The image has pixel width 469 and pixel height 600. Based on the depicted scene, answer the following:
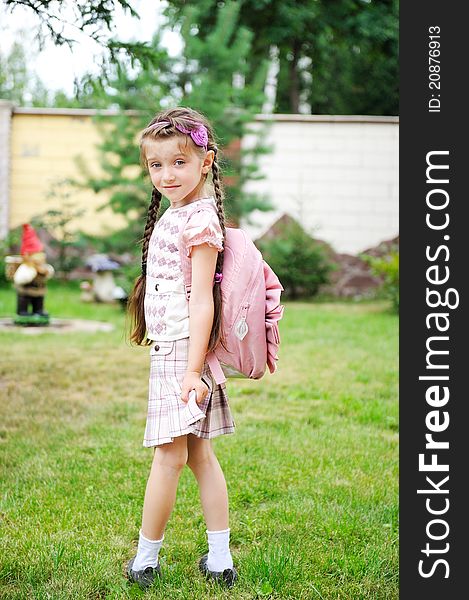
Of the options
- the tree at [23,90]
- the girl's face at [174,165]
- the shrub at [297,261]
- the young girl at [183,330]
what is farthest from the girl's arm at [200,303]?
the tree at [23,90]

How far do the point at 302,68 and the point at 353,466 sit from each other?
18407 mm

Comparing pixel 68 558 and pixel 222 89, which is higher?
pixel 222 89

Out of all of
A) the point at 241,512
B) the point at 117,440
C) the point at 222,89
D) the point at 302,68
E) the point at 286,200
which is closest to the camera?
the point at 241,512

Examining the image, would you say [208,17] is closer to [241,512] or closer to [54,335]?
[54,335]

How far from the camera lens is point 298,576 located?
7.88 feet

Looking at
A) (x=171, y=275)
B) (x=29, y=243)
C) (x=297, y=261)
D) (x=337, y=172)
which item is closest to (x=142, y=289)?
(x=171, y=275)

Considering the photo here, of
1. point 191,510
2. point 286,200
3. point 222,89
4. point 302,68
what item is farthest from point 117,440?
point 302,68

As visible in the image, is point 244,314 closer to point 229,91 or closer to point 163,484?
point 163,484

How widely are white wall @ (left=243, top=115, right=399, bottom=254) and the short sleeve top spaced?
8928mm

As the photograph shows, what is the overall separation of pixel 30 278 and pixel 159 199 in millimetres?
4882

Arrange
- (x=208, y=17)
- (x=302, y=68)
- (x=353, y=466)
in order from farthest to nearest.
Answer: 1. (x=302, y=68)
2. (x=208, y=17)
3. (x=353, y=466)

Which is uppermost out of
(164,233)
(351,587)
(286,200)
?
(286,200)

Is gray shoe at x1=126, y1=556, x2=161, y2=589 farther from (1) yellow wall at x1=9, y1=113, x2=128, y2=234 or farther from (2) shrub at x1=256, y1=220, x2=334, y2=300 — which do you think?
(1) yellow wall at x1=9, y1=113, x2=128, y2=234

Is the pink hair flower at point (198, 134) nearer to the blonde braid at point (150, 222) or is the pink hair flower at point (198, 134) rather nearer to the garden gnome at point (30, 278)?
the blonde braid at point (150, 222)
